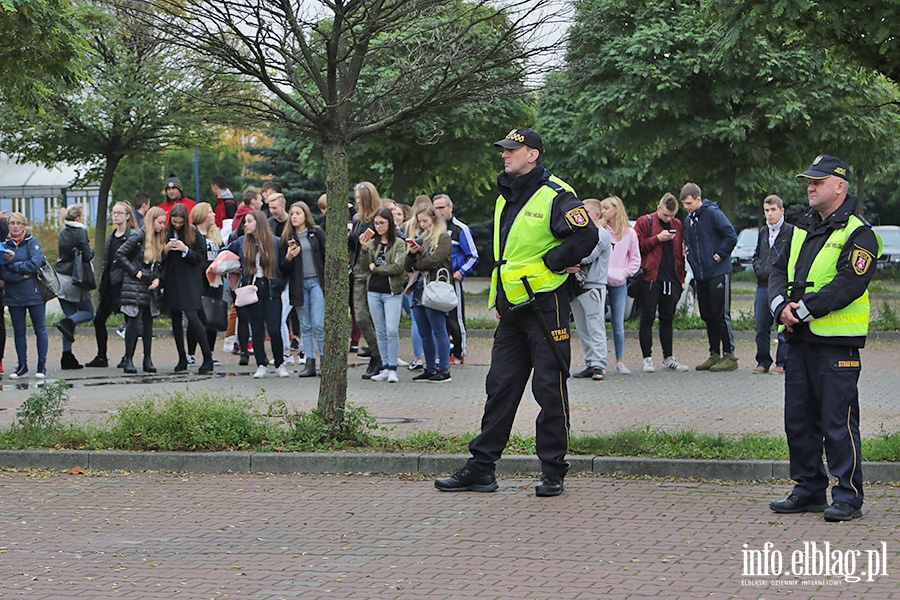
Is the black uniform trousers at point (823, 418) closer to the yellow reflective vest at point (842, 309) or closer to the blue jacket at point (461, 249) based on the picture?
the yellow reflective vest at point (842, 309)

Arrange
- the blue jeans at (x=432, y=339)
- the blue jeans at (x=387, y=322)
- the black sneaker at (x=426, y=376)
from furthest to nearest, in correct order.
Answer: the black sneaker at (x=426, y=376)
the blue jeans at (x=432, y=339)
the blue jeans at (x=387, y=322)

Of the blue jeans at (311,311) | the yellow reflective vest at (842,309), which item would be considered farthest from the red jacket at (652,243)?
the yellow reflective vest at (842,309)

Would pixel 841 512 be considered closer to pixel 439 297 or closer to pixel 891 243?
pixel 439 297

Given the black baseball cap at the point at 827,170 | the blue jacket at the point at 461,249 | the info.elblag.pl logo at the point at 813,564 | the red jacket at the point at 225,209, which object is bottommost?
the info.elblag.pl logo at the point at 813,564

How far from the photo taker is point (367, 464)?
29.5ft

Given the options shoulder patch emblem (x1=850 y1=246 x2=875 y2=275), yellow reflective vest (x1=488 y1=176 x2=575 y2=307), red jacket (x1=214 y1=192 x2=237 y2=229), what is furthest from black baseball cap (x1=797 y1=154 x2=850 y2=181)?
red jacket (x1=214 y1=192 x2=237 y2=229)

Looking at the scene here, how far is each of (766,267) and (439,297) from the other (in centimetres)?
357

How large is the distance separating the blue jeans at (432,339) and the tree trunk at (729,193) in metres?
12.4

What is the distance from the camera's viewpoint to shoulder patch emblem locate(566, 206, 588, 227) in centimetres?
800

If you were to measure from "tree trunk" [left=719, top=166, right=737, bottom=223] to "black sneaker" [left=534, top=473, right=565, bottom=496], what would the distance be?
17.4m

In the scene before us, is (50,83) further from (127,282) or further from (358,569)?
(358,569)

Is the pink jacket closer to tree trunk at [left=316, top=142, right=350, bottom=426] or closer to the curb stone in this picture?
tree trunk at [left=316, top=142, right=350, bottom=426]

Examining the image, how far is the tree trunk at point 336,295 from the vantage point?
31.3 ft

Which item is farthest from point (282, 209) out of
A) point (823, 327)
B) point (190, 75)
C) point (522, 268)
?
point (823, 327)
